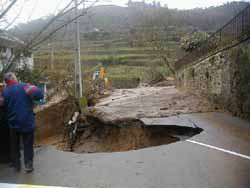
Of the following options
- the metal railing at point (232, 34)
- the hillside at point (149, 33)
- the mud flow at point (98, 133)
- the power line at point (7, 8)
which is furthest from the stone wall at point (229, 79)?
the hillside at point (149, 33)

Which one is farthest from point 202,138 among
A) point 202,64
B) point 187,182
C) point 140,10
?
point 140,10

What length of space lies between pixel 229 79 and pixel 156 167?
5814mm

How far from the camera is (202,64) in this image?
14047mm

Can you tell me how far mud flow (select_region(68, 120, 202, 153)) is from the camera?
864 cm

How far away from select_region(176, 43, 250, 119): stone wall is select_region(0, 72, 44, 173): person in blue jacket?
6.11 meters

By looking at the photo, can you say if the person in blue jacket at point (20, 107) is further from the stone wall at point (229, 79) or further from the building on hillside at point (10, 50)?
the stone wall at point (229, 79)

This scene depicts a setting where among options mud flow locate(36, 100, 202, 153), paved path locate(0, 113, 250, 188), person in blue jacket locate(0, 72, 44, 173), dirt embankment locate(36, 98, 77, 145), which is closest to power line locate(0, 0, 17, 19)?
person in blue jacket locate(0, 72, 44, 173)

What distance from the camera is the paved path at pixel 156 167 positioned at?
455 centimetres

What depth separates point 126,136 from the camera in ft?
31.4

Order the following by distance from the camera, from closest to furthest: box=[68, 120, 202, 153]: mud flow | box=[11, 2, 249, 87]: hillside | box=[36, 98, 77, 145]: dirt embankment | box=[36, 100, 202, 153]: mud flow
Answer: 1. box=[68, 120, 202, 153]: mud flow
2. box=[36, 100, 202, 153]: mud flow
3. box=[36, 98, 77, 145]: dirt embankment
4. box=[11, 2, 249, 87]: hillside

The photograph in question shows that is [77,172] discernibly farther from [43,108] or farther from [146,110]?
[146,110]

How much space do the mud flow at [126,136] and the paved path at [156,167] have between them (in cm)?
137

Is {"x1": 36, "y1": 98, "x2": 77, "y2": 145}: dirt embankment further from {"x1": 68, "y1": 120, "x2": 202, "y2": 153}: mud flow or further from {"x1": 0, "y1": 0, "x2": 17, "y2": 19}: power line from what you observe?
{"x1": 0, "y1": 0, "x2": 17, "y2": 19}: power line

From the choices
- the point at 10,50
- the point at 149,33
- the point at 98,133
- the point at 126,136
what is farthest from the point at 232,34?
the point at 149,33
